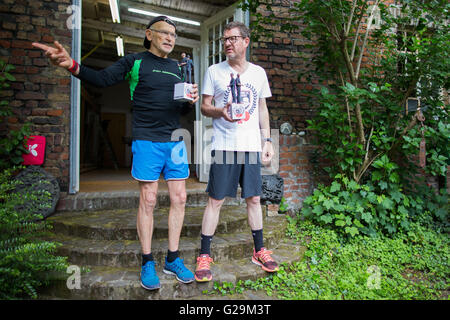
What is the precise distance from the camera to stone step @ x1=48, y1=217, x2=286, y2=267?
2348mm

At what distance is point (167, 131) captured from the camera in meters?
2.08

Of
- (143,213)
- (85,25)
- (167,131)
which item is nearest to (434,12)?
(167,131)

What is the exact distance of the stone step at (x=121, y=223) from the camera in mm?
2664

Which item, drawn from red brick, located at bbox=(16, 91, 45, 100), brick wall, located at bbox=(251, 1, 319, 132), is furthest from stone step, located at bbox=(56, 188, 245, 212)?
brick wall, located at bbox=(251, 1, 319, 132)

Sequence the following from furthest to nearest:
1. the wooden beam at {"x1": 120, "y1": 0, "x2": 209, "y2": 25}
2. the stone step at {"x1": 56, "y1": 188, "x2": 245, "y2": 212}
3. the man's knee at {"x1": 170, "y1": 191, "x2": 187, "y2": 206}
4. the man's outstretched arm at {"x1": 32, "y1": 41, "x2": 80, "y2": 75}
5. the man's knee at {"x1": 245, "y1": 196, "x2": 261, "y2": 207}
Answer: the wooden beam at {"x1": 120, "y1": 0, "x2": 209, "y2": 25} → the stone step at {"x1": 56, "y1": 188, "x2": 245, "y2": 212} → the man's knee at {"x1": 245, "y1": 196, "x2": 261, "y2": 207} → the man's knee at {"x1": 170, "y1": 191, "x2": 187, "y2": 206} → the man's outstretched arm at {"x1": 32, "y1": 41, "x2": 80, "y2": 75}

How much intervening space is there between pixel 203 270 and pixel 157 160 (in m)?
0.92

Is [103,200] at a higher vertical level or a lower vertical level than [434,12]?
lower

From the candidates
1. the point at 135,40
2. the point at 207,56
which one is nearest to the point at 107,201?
the point at 207,56

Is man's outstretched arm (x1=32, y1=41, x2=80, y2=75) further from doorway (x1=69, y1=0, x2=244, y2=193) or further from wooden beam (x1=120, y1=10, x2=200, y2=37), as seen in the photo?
wooden beam (x1=120, y1=10, x2=200, y2=37)

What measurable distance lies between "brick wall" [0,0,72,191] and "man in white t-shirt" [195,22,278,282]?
2.25 meters

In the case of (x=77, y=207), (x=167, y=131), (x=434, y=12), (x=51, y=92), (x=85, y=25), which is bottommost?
(x=77, y=207)

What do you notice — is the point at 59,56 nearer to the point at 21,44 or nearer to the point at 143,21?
the point at 21,44

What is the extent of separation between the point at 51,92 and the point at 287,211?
3517mm
